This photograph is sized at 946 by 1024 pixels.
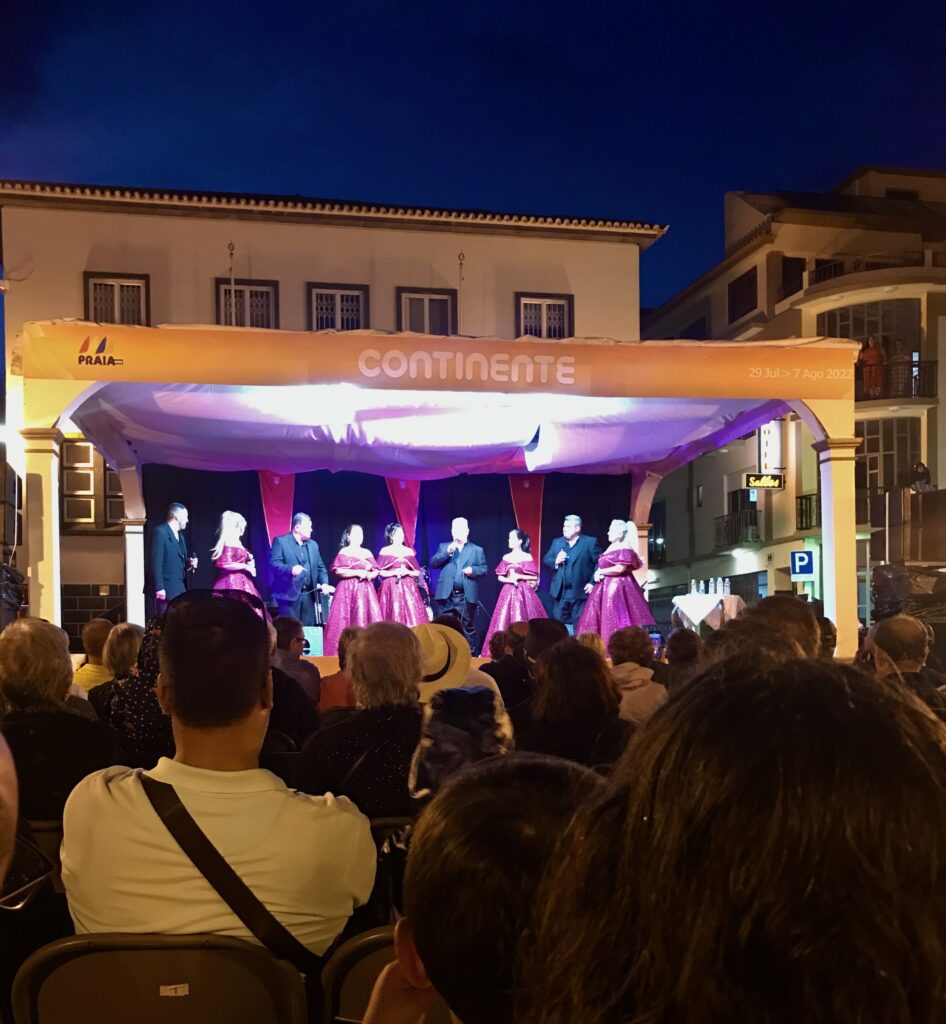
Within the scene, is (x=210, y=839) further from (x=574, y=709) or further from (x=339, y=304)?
(x=339, y=304)

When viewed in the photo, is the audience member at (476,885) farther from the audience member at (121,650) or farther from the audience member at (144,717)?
the audience member at (121,650)

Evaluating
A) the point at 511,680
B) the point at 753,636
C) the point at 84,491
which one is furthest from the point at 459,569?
the point at 753,636

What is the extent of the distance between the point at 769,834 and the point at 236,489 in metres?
11.7

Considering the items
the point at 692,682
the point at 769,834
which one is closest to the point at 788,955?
the point at 769,834

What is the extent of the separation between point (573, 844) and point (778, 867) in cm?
14

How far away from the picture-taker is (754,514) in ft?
68.5

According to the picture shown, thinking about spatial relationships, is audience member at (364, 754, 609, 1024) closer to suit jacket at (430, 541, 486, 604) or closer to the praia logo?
the praia logo

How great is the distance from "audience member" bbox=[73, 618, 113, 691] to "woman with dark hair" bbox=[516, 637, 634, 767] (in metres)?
2.13

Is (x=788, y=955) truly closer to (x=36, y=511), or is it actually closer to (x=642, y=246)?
(x=36, y=511)

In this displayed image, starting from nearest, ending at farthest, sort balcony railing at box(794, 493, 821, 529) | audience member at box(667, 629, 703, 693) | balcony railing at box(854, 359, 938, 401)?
1. audience member at box(667, 629, 703, 693)
2. balcony railing at box(794, 493, 821, 529)
3. balcony railing at box(854, 359, 938, 401)

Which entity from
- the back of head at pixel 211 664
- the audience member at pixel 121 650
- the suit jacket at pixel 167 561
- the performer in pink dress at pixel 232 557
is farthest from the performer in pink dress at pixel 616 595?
the back of head at pixel 211 664

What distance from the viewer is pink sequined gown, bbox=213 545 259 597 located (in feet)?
33.7

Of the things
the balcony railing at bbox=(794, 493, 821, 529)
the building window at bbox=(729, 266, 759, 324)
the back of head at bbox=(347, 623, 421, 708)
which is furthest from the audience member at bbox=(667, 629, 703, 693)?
the building window at bbox=(729, 266, 759, 324)

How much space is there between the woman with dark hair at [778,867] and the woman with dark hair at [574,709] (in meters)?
2.02
